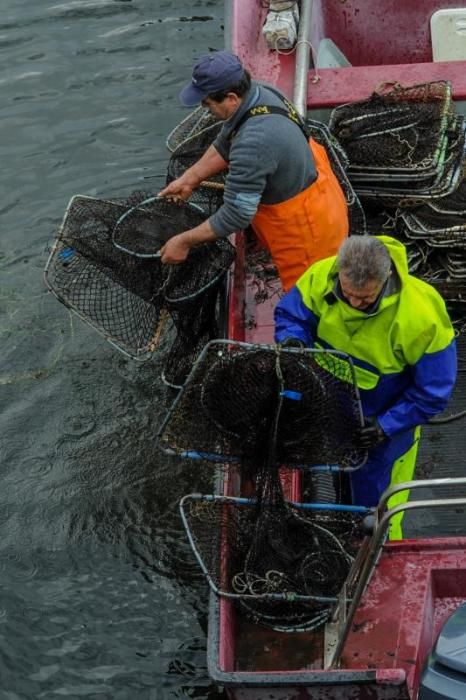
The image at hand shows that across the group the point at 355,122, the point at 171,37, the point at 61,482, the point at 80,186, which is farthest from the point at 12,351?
the point at 171,37

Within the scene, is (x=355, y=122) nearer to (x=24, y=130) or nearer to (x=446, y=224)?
(x=446, y=224)

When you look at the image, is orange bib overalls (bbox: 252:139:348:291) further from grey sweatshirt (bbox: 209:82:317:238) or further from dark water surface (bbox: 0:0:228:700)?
dark water surface (bbox: 0:0:228:700)

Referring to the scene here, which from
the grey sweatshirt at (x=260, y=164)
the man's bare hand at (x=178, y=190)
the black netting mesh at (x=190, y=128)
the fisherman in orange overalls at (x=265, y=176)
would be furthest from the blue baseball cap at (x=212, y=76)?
the black netting mesh at (x=190, y=128)

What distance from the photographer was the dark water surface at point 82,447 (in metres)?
5.91

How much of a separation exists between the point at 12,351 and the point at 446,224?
145 inches

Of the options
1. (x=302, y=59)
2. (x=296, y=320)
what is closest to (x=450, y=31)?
(x=302, y=59)

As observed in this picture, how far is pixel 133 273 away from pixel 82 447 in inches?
67.3

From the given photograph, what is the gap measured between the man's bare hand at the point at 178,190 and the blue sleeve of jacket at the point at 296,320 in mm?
1632

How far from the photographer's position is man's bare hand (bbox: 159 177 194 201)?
6.42 m

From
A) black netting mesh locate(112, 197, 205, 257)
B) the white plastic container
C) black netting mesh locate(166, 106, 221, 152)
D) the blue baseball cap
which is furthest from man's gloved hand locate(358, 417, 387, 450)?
the white plastic container

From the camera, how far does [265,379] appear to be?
457cm

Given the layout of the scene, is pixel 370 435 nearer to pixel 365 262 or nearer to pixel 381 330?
pixel 381 330

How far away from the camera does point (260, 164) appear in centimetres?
557

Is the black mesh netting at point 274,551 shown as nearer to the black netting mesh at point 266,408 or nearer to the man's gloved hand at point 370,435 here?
the black netting mesh at point 266,408
